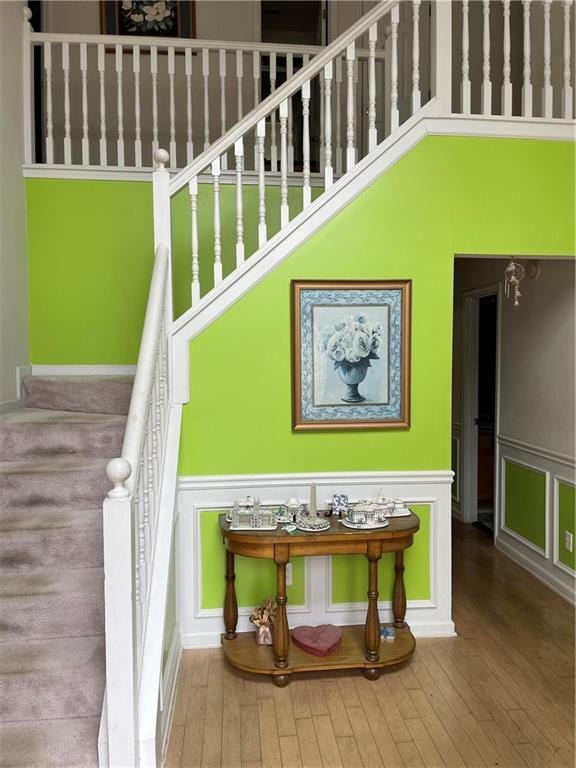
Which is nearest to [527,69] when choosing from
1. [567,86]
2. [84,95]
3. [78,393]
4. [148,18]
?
[567,86]

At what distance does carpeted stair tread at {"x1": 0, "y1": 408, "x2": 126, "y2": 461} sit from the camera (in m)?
2.91

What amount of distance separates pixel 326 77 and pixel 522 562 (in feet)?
12.1

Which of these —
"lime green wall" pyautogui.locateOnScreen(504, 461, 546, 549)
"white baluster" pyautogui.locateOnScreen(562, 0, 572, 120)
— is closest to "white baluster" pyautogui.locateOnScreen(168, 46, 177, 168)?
"white baluster" pyautogui.locateOnScreen(562, 0, 572, 120)

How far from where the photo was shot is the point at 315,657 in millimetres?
2828

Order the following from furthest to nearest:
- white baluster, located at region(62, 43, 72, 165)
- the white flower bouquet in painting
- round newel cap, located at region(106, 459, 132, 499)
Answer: white baluster, located at region(62, 43, 72, 165), the white flower bouquet in painting, round newel cap, located at region(106, 459, 132, 499)

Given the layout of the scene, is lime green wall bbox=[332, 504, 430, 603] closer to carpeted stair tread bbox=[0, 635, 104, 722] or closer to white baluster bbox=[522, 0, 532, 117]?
carpeted stair tread bbox=[0, 635, 104, 722]

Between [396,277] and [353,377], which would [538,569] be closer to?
[353,377]

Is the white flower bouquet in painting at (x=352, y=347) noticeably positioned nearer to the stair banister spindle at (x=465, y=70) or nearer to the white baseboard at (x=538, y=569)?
the stair banister spindle at (x=465, y=70)

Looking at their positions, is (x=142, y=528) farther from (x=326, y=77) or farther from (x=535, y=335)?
(x=535, y=335)

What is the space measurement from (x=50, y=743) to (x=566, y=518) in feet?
10.8

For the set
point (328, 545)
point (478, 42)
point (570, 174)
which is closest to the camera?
point (328, 545)

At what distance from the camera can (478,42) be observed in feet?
18.1

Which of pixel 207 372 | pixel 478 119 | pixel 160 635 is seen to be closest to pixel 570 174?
pixel 478 119

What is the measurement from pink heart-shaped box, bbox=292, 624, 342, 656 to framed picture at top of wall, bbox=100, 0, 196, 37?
512 centimetres
